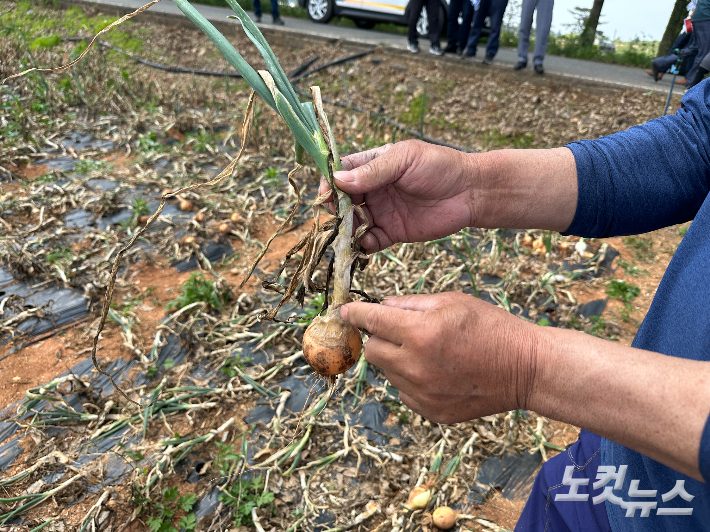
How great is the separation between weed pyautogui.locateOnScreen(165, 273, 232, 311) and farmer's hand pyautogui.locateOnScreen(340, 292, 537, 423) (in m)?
1.74

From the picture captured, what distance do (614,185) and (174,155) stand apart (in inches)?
157

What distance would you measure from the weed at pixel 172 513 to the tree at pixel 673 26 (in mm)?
9969

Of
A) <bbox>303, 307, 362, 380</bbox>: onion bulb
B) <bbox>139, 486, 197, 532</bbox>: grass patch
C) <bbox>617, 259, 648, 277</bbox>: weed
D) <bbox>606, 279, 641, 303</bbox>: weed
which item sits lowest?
<bbox>139, 486, 197, 532</bbox>: grass patch

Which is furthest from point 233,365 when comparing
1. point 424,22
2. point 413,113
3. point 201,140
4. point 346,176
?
point 424,22

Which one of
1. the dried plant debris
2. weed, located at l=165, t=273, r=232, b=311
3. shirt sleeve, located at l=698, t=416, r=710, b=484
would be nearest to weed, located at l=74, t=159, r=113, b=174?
the dried plant debris

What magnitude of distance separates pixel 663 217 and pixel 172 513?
1.90 metres

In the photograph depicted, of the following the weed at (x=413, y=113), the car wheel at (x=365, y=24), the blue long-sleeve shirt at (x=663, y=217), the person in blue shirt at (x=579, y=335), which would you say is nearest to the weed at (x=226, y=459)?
the person in blue shirt at (x=579, y=335)

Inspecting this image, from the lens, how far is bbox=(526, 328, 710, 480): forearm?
67 centimetres

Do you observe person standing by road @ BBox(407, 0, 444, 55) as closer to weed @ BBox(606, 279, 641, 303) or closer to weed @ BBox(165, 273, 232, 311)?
weed @ BBox(606, 279, 641, 303)

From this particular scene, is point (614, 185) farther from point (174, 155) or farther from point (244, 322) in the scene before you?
point (174, 155)

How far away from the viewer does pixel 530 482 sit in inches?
72.4

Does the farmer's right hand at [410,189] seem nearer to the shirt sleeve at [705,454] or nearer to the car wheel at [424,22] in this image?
the shirt sleeve at [705,454]

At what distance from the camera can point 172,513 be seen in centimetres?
164

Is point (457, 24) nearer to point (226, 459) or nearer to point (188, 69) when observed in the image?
point (188, 69)
